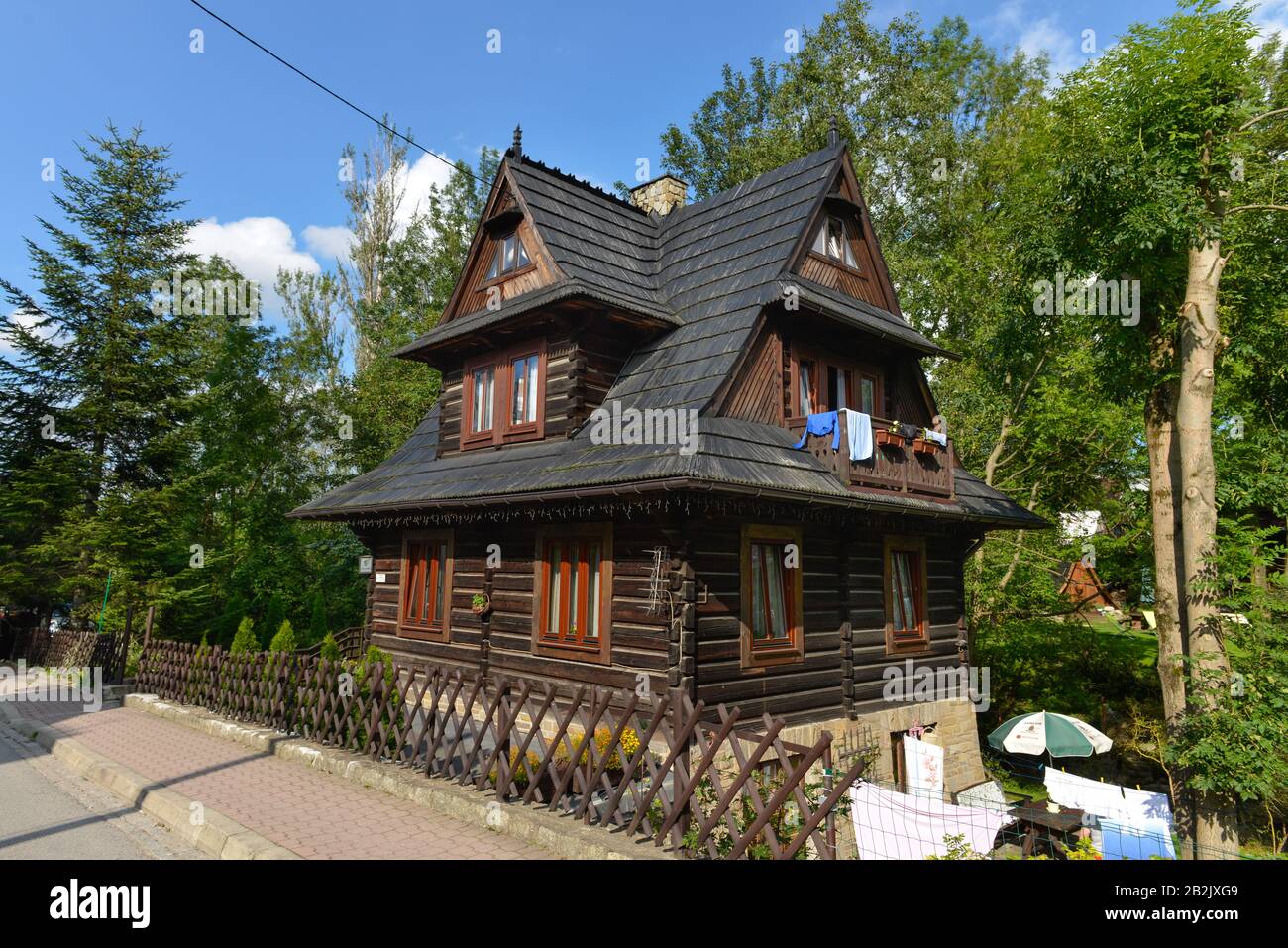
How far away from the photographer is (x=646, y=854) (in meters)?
6.26

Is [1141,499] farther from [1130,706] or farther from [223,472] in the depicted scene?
[223,472]

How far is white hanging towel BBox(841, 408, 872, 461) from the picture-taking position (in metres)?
11.3

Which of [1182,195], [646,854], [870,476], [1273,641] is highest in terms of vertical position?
[1182,195]

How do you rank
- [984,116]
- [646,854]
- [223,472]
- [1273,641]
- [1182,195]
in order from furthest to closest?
[984,116] < [223,472] < [1273,641] < [1182,195] < [646,854]

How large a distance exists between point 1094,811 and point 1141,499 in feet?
41.1

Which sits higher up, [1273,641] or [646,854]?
[1273,641]

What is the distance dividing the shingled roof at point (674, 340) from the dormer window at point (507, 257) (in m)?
0.78

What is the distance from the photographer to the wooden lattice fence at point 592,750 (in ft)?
19.3

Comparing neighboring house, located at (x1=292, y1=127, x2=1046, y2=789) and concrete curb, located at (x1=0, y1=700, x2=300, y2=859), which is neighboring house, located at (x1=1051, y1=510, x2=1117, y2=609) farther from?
concrete curb, located at (x1=0, y1=700, x2=300, y2=859)

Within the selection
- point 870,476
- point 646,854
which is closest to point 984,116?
point 870,476

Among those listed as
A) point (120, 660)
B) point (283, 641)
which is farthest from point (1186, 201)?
point (120, 660)

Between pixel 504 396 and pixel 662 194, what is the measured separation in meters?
8.20

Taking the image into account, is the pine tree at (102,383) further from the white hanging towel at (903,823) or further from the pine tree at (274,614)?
the white hanging towel at (903,823)
